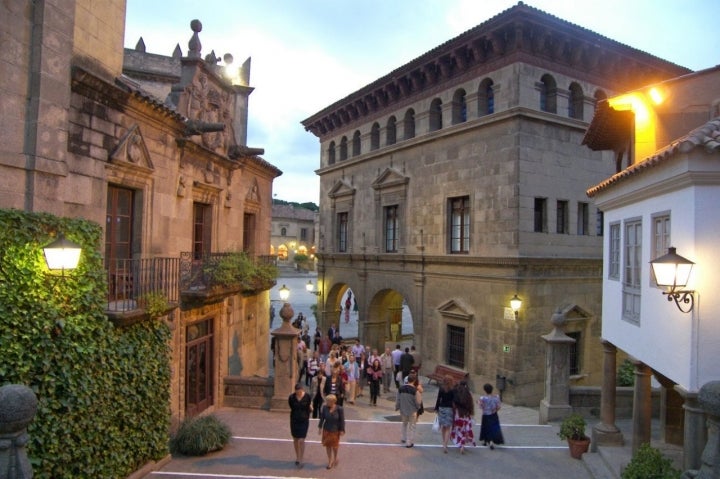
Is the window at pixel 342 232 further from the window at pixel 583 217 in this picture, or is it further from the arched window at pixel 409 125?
the window at pixel 583 217

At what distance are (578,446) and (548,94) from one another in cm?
1266

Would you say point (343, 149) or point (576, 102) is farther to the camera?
point (343, 149)

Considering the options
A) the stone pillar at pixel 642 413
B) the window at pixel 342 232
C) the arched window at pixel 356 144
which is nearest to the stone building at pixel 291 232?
the window at pixel 342 232

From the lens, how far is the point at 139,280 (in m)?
10.9

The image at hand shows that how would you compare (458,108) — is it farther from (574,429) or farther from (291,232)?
(291,232)

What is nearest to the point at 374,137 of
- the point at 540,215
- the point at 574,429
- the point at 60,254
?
the point at 540,215

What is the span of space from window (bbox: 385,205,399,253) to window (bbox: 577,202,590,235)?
7706mm

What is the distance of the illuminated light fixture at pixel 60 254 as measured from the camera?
7250 millimetres

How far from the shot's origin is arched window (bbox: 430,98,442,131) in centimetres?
2197

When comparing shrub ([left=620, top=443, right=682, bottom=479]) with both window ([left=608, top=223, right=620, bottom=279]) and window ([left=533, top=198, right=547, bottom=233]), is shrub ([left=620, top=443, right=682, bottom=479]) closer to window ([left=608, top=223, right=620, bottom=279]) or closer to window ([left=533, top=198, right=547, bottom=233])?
window ([left=608, top=223, right=620, bottom=279])

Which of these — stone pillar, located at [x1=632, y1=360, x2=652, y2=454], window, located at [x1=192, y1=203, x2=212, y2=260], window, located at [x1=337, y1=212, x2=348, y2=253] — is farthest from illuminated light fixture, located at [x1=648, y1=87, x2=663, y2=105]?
window, located at [x1=337, y1=212, x2=348, y2=253]

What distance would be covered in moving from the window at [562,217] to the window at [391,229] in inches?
285

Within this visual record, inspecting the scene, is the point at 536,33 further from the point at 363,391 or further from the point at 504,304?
the point at 363,391

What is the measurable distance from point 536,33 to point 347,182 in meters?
12.5
